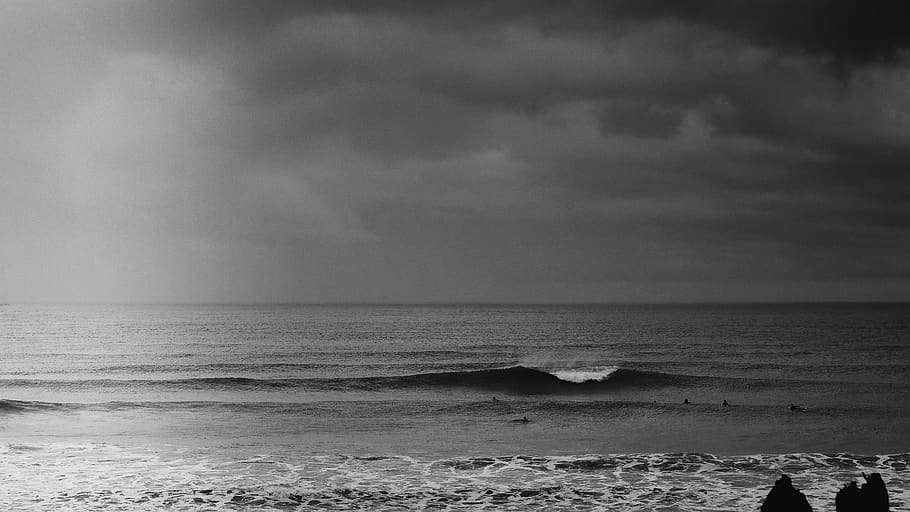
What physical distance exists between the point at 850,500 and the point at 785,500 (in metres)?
1.03

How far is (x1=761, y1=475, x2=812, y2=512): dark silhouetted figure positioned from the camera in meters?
10.1

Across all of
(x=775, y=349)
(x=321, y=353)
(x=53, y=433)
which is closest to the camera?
(x=53, y=433)

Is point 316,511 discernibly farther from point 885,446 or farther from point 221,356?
point 221,356

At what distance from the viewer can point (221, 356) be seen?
61.0m

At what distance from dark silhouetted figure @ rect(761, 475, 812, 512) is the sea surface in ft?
25.3

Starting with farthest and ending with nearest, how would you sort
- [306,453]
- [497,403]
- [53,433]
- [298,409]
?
[497,403], [298,409], [53,433], [306,453]

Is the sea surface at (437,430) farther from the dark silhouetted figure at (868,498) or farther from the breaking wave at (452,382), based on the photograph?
the dark silhouetted figure at (868,498)

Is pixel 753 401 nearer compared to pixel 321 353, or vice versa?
pixel 753 401

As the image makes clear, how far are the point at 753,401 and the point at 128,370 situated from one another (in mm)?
42691

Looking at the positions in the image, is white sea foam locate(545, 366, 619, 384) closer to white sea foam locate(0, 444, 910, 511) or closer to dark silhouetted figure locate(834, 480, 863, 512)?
white sea foam locate(0, 444, 910, 511)

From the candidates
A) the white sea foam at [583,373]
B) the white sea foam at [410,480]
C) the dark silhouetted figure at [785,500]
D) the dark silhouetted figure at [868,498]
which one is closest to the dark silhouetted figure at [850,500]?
the dark silhouetted figure at [868,498]

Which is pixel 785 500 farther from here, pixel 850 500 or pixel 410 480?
pixel 410 480

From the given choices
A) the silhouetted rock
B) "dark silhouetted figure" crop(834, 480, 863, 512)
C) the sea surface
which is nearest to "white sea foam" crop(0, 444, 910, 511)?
the sea surface

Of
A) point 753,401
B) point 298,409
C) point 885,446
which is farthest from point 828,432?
point 298,409
